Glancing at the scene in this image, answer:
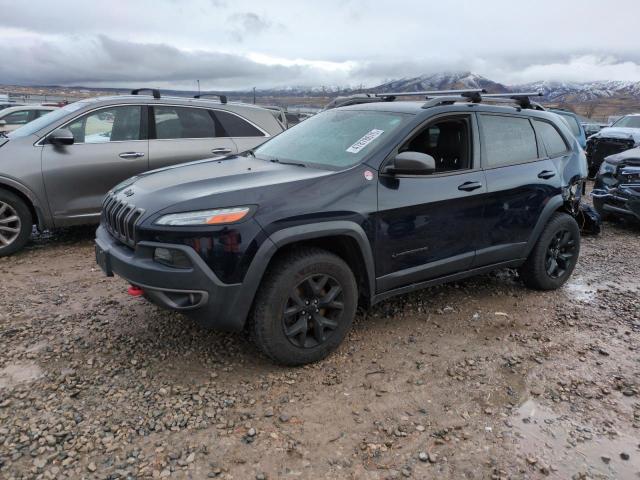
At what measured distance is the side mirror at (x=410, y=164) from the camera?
339 centimetres

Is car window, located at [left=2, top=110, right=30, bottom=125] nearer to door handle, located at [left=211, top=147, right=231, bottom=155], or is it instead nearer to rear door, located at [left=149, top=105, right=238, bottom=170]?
rear door, located at [left=149, top=105, right=238, bottom=170]

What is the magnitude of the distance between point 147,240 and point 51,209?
3131 mm

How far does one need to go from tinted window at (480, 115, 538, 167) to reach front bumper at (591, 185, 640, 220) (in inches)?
141

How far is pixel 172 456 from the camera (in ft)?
8.23

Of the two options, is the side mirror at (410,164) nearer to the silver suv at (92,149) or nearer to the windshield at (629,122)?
the silver suv at (92,149)

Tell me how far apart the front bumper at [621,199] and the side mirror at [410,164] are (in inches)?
206

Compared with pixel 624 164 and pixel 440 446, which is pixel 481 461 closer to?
pixel 440 446

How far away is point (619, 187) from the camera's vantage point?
7.43m

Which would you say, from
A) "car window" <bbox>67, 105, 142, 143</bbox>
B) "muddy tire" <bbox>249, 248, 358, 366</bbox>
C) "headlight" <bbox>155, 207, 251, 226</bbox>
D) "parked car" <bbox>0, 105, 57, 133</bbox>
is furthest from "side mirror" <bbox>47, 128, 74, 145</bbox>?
"parked car" <bbox>0, 105, 57, 133</bbox>

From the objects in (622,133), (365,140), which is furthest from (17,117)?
(622,133)

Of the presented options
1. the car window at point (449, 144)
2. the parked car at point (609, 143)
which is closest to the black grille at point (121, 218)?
the car window at point (449, 144)

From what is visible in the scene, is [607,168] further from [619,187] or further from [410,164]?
[410,164]

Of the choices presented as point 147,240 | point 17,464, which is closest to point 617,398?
point 147,240

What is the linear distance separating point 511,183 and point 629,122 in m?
12.9
